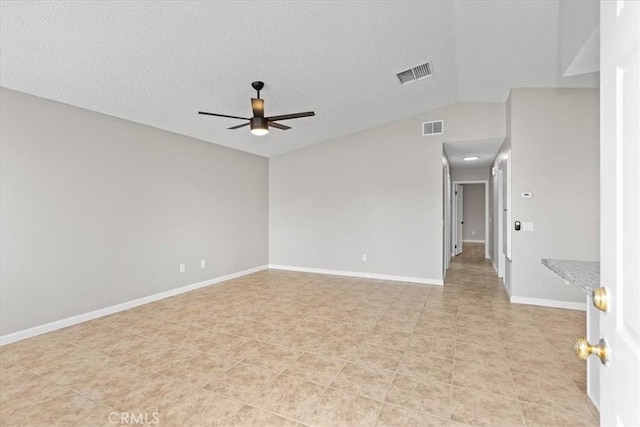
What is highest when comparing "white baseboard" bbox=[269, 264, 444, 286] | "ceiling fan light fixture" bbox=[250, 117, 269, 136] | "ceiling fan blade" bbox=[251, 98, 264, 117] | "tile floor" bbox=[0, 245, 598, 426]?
"ceiling fan blade" bbox=[251, 98, 264, 117]

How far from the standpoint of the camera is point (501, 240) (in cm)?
541

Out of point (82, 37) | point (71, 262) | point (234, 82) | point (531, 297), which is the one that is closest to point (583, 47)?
point (531, 297)

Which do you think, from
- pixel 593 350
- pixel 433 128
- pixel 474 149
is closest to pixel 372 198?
pixel 433 128

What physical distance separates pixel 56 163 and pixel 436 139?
537 cm

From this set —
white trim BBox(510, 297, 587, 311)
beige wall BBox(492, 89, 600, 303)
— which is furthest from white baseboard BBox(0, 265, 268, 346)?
beige wall BBox(492, 89, 600, 303)

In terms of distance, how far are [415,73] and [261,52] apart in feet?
6.71

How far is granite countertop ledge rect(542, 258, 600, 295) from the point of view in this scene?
4.78 feet

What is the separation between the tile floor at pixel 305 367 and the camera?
1.99 meters

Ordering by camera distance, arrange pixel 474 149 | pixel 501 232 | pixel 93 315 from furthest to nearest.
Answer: pixel 474 149 → pixel 501 232 → pixel 93 315

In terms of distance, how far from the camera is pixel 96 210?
12.4ft

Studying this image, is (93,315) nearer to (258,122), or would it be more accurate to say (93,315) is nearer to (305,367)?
(305,367)

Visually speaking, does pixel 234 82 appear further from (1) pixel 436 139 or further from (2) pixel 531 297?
(2) pixel 531 297

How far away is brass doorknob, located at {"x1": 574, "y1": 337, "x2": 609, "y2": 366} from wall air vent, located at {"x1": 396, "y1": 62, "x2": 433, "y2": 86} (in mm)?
3691

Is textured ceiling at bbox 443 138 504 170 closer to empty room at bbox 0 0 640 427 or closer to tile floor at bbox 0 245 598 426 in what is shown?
empty room at bbox 0 0 640 427
